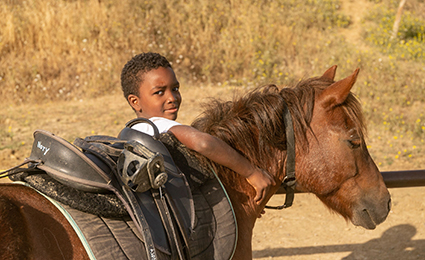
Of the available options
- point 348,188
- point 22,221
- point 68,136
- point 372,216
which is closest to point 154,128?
point 22,221

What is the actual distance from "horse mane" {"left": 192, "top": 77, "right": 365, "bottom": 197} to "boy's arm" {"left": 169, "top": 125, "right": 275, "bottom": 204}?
0.35ft

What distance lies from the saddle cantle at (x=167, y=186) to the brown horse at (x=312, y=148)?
17 cm

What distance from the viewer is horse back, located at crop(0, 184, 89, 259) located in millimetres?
1473

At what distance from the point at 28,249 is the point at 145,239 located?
1.47 ft

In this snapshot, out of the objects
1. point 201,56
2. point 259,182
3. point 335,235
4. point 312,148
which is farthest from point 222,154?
point 201,56

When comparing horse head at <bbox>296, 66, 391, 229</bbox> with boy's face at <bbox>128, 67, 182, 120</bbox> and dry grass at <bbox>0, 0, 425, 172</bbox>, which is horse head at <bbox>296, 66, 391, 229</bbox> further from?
dry grass at <bbox>0, 0, 425, 172</bbox>

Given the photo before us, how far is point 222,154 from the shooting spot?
196 cm

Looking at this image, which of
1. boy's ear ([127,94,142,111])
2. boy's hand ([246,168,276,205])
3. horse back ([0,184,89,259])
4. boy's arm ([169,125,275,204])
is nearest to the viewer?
horse back ([0,184,89,259])

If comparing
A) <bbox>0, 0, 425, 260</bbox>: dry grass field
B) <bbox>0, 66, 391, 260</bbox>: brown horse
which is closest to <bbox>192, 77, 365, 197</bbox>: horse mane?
<bbox>0, 66, 391, 260</bbox>: brown horse

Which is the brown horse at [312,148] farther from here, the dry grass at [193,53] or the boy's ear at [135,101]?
the dry grass at [193,53]

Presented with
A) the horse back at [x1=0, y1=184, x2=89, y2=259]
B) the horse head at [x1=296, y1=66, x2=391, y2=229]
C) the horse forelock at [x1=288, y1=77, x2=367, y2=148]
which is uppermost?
the horse back at [x1=0, y1=184, x2=89, y2=259]

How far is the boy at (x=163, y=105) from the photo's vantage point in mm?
1990

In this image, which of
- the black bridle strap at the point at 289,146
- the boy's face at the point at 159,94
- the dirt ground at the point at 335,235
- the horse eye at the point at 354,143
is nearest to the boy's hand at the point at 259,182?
the black bridle strap at the point at 289,146

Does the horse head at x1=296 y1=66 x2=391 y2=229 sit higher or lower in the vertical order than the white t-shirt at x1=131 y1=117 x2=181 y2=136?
lower
